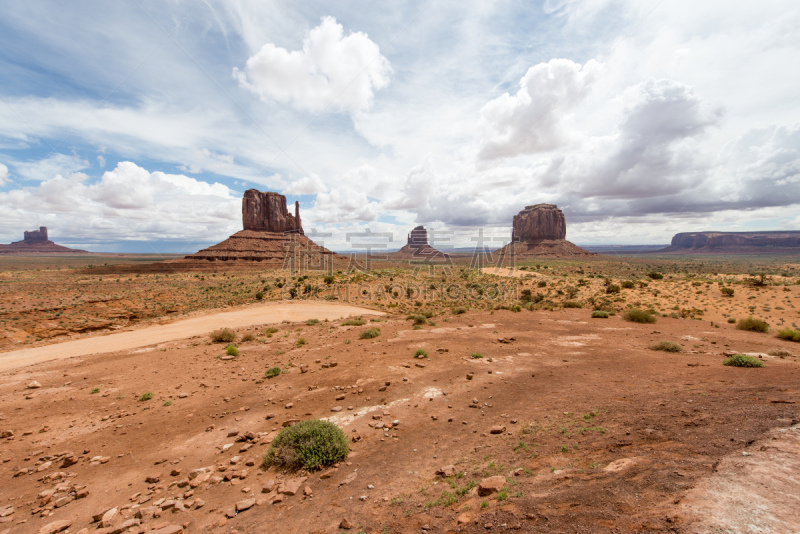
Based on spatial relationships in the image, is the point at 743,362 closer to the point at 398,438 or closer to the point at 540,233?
the point at 398,438

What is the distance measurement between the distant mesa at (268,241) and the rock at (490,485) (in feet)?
288

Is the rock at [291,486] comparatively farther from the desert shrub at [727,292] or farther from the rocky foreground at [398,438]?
the desert shrub at [727,292]

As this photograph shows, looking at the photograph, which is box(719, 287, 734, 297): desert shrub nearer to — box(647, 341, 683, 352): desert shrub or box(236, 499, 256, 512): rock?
box(647, 341, 683, 352): desert shrub

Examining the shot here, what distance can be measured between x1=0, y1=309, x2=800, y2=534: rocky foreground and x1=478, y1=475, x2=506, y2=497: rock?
24mm

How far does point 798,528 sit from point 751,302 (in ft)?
90.8

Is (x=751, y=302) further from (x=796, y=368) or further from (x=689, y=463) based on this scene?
(x=689, y=463)

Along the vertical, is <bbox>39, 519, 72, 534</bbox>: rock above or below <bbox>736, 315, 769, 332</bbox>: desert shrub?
below

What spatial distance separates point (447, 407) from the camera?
8.00 metres

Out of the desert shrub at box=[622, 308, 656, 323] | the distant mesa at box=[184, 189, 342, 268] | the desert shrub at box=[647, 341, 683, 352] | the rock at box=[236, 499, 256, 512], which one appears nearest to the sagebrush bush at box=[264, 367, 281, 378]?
the rock at box=[236, 499, 256, 512]

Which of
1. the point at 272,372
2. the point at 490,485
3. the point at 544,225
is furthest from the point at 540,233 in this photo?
the point at 490,485

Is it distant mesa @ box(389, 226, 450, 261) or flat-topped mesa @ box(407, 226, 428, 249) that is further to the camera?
flat-topped mesa @ box(407, 226, 428, 249)


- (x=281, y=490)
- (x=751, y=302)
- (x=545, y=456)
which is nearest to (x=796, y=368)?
(x=545, y=456)

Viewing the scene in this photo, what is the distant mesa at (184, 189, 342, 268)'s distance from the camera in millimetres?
91438

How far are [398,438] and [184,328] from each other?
802 inches
